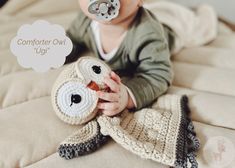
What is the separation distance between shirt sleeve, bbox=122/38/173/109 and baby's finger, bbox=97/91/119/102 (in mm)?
53

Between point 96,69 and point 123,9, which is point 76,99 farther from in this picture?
point 123,9

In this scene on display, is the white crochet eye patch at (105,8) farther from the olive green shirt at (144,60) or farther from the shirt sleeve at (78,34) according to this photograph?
the shirt sleeve at (78,34)

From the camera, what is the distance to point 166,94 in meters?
0.74

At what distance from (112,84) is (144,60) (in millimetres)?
149

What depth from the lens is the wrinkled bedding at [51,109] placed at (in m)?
0.57

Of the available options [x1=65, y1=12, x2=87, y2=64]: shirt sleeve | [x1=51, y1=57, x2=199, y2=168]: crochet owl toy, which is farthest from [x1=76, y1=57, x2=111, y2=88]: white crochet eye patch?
[x1=65, y1=12, x2=87, y2=64]: shirt sleeve

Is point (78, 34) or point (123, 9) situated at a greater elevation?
point (123, 9)

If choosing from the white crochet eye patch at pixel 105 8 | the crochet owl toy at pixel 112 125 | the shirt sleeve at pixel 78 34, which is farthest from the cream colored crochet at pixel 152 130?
the shirt sleeve at pixel 78 34

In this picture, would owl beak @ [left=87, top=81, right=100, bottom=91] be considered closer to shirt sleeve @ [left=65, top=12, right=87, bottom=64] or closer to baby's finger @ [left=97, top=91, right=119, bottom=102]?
baby's finger @ [left=97, top=91, right=119, bottom=102]

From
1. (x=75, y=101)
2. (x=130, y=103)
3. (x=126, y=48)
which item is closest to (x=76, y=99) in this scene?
(x=75, y=101)

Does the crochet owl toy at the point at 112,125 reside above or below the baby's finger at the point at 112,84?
below

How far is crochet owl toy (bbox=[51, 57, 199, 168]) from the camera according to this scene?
562 mm

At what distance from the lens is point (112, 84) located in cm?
63

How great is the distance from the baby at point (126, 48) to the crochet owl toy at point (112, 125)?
21 millimetres
